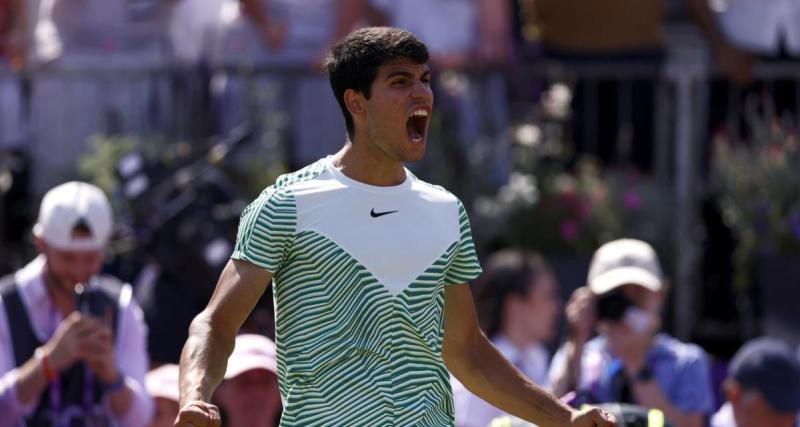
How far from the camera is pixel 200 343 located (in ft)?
13.3

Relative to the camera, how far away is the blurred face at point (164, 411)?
6953 millimetres

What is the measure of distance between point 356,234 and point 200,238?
13.4ft

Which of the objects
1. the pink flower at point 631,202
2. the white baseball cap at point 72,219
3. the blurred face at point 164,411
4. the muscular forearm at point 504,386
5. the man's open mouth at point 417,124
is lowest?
the pink flower at point 631,202

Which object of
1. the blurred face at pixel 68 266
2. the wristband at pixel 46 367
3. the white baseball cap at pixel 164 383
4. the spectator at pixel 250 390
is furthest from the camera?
the white baseball cap at pixel 164 383

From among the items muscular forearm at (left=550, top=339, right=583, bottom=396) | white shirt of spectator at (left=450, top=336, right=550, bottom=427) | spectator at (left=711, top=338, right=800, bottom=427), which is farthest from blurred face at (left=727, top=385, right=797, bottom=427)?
white shirt of spectator at (left=450, top=336, right=550, bottom=427)

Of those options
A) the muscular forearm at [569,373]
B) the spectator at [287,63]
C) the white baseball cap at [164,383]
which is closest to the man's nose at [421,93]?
the muscular forearm at [569,373]

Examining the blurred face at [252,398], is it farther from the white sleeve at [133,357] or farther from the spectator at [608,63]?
the spectator at [608,63]

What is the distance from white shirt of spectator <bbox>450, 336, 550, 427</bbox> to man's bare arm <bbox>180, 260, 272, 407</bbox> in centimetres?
A: 226

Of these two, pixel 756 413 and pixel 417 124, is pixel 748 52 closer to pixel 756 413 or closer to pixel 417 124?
pixel 756 413

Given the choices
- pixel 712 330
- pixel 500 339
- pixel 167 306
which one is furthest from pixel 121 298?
pixel 712 330

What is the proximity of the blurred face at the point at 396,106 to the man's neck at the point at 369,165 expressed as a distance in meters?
0.02

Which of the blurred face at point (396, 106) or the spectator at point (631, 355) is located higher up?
the blurred face at point (396, 106)

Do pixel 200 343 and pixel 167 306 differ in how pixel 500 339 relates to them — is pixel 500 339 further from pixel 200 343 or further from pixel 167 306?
pixel 200 343

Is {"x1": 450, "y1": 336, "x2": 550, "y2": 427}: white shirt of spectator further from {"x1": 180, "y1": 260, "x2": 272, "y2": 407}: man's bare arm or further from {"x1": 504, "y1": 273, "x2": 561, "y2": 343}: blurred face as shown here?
{"x1": 180, "y1": 260, "x2": 272, "y2": 407}: man's bare arm
